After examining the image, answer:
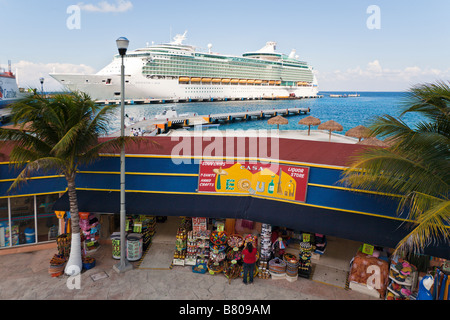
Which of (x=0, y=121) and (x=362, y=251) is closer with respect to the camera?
(x=362, y=251)

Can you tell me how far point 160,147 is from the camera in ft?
30.9

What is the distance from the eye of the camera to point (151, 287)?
799cm

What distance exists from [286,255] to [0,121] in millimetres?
40164

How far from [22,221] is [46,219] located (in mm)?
663

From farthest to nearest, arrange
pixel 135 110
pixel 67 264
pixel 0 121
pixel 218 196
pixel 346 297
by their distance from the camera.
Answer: pixel 135 110 → pixel 0 121 → pixel 218 196 → pixel 67 264 → pixel 346 297

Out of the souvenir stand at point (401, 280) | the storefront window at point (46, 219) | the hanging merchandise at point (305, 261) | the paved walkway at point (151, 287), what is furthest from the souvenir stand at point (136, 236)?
the souvenir stand at point (401, 280)

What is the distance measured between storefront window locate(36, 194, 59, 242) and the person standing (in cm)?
653

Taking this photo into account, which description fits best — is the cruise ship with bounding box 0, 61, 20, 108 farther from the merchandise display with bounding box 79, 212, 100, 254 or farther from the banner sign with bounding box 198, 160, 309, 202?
the banner sign with bounding box 198, 160, 309, 202

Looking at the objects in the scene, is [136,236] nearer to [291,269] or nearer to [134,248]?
[134,248]

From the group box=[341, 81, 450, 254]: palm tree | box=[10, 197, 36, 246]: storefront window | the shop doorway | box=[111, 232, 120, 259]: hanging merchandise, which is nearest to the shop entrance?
the shop doorway

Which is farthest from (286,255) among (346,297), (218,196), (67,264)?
(67,264)

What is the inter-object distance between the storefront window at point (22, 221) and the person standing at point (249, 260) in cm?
693
